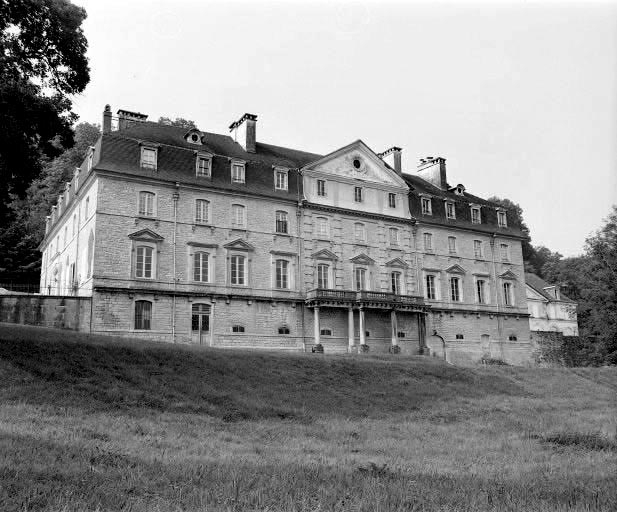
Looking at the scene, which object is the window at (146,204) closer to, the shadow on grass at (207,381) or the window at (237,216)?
the window at (237,216)

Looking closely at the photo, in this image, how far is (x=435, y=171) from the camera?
48.1 metres

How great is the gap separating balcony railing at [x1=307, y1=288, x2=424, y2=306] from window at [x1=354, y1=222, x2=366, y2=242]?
12.7 ft

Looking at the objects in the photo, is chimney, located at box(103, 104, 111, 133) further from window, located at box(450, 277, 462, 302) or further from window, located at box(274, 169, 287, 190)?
window, located at box(450, 277, 462, 302)

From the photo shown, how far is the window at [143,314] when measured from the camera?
31.4 meters

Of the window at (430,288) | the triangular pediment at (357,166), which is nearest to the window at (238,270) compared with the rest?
the triangular pediment at (357,166)

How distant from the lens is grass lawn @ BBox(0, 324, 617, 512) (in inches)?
298

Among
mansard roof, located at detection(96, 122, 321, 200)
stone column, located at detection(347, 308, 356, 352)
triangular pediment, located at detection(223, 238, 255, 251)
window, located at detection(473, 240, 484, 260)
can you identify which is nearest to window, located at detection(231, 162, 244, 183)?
mansard roof, located at detection(96, 122, 321, 200)

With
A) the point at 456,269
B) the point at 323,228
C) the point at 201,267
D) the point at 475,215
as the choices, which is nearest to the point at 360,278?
the point at 323,228

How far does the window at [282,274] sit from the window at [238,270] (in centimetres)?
205

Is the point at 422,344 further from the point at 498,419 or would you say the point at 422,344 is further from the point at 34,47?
the point at 34,47

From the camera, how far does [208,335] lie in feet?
108

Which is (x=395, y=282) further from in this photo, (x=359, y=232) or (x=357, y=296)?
(x=357, y=296)

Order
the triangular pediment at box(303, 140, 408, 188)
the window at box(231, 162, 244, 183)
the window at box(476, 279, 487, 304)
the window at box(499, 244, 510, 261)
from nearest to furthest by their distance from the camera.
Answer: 1. the window at box(231, 162, 244, 183)
2. the triangular pediment at box(303, 140, 408, 188)
3. the window at box(476, 279, 487, 304)
4. the window at box(499, 244, 510, 261)

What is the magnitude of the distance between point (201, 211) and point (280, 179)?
5.50m
